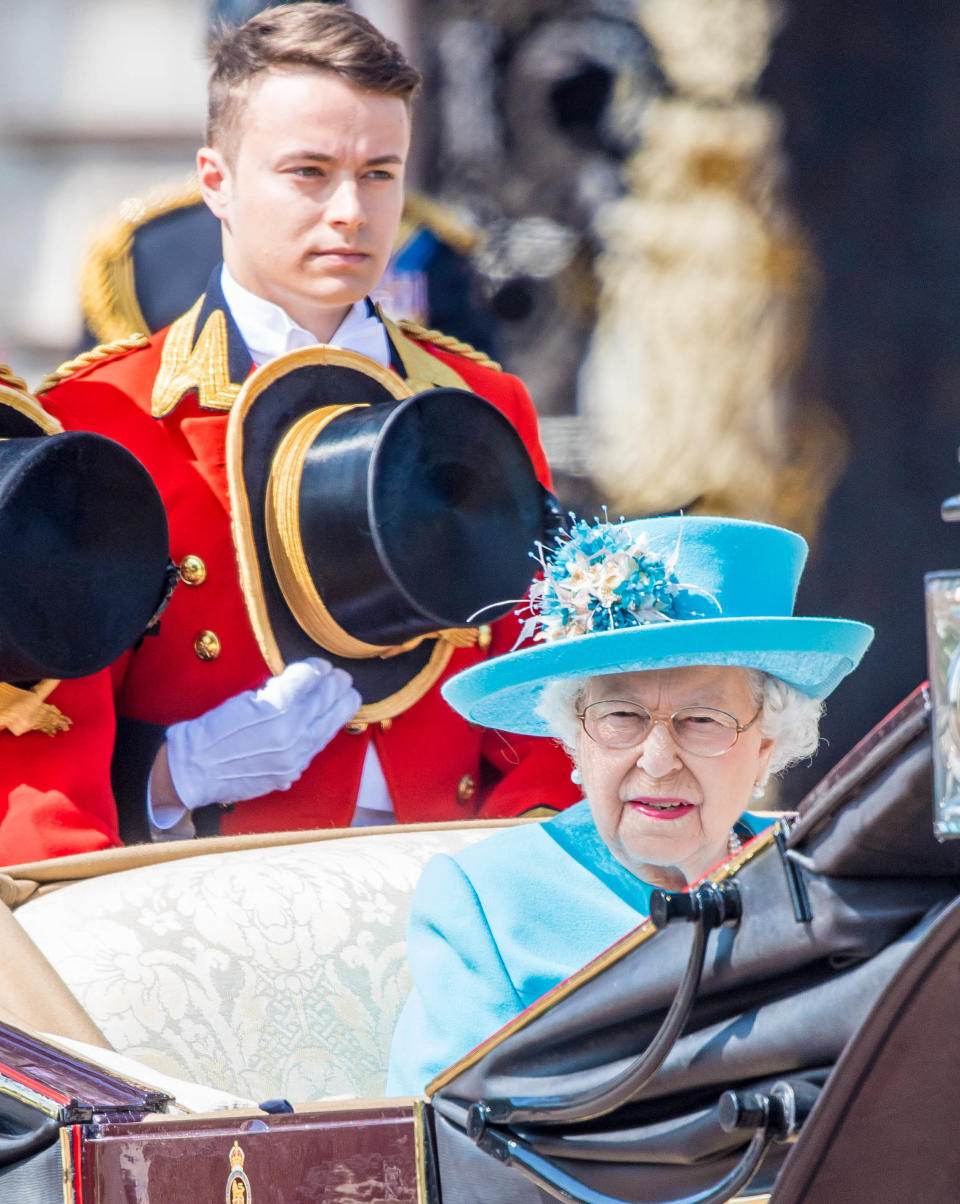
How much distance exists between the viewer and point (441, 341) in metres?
2.93

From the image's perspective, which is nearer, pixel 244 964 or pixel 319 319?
pixel 244 964

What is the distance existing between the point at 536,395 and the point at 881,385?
3.07 ft

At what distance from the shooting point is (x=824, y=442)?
15.1 feet

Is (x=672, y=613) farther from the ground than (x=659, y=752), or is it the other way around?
(x=672, y=613)

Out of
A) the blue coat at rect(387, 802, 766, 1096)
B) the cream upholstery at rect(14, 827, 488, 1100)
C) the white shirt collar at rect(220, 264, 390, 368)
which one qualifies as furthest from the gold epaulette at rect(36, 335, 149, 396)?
the blue coat at rect(387, 802, 766, 1096)

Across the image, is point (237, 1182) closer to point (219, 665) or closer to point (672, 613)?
point (672, 613)

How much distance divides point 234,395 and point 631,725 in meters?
0.97

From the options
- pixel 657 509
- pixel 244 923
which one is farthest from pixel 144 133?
pixel 244 923

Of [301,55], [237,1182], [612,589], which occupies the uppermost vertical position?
[301,55]

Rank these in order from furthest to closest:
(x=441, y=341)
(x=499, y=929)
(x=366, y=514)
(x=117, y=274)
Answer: (x=117, y=274), (x=441, y=341), (x=366, y=514), (x=499, y=929)

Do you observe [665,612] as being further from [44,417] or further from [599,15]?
[599,15]

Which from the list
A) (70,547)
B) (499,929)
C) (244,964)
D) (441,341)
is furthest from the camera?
(441,341)

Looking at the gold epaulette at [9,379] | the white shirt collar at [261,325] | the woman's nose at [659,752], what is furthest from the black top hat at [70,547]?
the woman's nose at [659,752]

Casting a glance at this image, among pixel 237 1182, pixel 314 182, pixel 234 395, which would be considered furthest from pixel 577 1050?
pixel 314 182
